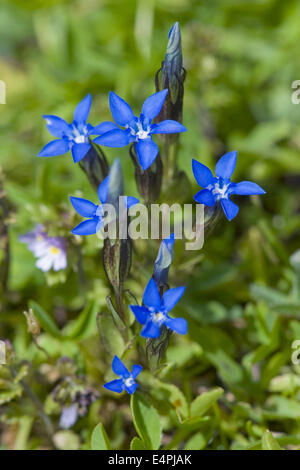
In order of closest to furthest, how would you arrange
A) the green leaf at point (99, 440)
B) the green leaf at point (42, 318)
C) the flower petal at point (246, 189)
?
the flower petal at point (246, 189) < the green leaf at point (99, 440) < the green leaf at point (42, 318)

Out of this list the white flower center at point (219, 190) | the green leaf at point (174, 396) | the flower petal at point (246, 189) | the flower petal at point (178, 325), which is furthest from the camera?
the green leaf at point (174, 396)

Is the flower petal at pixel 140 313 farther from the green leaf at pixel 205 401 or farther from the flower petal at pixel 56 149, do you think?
the flower petal at pixel 56 149

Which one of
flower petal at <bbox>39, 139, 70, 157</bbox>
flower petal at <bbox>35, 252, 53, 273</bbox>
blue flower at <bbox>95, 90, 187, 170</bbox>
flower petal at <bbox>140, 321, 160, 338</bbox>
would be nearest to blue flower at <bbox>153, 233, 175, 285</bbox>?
flower petal at <bbox>140, 321, 160, 338</bbox>

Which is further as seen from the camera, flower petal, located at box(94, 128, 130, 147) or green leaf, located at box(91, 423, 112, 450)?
green leaf, located at box(91, 423, 112, 450)

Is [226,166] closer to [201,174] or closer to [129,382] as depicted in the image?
[201,174]

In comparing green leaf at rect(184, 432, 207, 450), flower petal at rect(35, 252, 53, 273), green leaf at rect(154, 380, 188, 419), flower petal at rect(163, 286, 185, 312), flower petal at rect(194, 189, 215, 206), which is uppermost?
flower petal at rect(194, 189, 215, 206)

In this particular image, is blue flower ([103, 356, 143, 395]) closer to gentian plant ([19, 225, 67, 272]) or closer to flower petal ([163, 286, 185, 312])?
flower petal ([163, 286, 185, 312])

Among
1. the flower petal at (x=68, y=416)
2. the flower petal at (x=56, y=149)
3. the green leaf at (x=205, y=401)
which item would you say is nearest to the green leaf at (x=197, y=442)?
the green leaf at (x=205, y=401)
